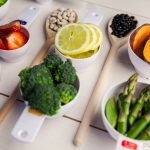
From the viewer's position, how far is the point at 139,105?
0.79 m

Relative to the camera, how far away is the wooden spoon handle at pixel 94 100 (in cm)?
78

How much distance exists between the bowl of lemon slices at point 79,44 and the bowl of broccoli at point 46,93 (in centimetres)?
7

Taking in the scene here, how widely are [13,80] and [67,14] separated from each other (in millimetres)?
285

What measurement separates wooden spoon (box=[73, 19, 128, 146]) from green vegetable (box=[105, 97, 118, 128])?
56 millimetres

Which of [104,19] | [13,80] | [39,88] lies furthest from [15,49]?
[104,19]

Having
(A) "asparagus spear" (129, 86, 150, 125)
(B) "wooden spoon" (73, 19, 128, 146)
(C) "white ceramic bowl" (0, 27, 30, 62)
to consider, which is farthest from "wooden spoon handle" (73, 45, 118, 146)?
(C) "white ceramic bowl" (0, 27, 30, 62)

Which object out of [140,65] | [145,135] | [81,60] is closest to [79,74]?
[81,60]

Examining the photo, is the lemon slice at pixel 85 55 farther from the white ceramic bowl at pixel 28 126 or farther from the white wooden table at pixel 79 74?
the white ceramic bowl at pixel 28 126

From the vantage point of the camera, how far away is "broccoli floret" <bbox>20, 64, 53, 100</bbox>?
0.77 metres

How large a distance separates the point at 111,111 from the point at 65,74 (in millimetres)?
136

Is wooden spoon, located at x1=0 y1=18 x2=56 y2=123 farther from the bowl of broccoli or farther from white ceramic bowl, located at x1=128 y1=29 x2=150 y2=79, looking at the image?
white ceramic bowl, located at x1=128 y1=29 x2=150 y2=79

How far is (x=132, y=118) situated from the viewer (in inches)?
30.3

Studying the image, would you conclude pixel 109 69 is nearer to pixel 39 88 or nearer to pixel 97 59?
pixel 97 59

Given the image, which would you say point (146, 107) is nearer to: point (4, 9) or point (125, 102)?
point (125, 102)
